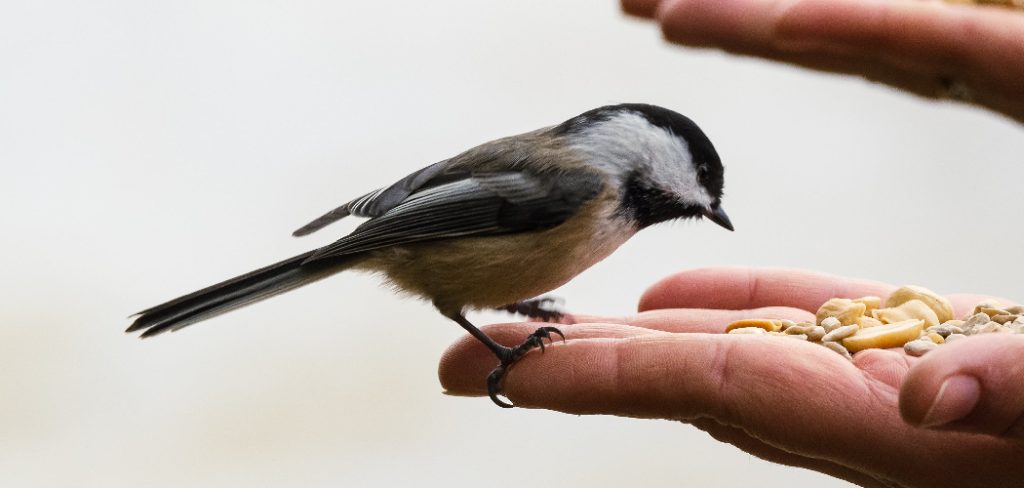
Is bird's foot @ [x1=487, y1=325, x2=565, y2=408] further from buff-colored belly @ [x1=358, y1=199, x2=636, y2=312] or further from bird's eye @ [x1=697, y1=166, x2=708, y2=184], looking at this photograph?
bird's eye @ [x1=697, y1=166, x2=708, y2=184]

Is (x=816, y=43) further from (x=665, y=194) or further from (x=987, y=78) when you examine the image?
(x=665, y=194)

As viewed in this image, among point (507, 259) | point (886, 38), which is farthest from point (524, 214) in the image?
point (886, 38)

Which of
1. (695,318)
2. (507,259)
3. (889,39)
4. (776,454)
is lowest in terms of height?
(776,454)

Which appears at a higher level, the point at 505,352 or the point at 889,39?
the point at 889,39

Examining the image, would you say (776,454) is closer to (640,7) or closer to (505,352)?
(505,352)

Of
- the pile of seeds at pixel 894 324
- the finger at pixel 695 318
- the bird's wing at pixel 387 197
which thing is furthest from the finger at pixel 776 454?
the bird's wing at pixel 387 197

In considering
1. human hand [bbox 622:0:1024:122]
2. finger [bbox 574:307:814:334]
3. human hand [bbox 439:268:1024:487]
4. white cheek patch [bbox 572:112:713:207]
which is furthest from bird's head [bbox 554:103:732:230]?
human hand [bbox 622:0:1024:122]

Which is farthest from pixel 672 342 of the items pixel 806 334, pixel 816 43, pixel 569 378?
pixel 816 43
